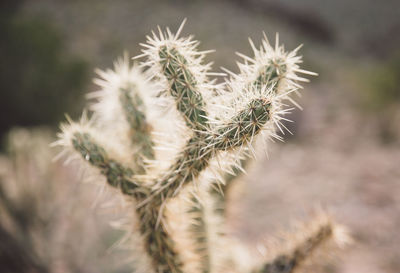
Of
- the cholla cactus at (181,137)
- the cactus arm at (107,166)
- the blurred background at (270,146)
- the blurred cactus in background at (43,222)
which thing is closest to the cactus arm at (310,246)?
the cholla cactus at (181,137)

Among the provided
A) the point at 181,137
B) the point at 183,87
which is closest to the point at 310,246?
the point at 181,137

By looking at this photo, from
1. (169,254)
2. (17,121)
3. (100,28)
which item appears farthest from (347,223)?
(100,28)

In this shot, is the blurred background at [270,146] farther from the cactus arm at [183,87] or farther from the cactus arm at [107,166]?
the cactus arm at [183,87]

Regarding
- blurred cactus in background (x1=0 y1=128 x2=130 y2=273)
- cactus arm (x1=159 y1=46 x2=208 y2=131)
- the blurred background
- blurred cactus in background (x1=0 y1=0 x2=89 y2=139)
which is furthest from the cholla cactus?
blurred cactus in background (x1=0 y1=0 x2=89 y2=139)

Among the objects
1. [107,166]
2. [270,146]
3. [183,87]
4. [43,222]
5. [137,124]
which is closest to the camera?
[183,87]

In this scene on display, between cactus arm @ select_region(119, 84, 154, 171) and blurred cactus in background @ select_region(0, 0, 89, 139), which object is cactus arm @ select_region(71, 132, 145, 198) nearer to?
cactus arm @ select_region(119, 84, 154, 171)

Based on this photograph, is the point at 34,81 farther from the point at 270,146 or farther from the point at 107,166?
the point at 107,166
